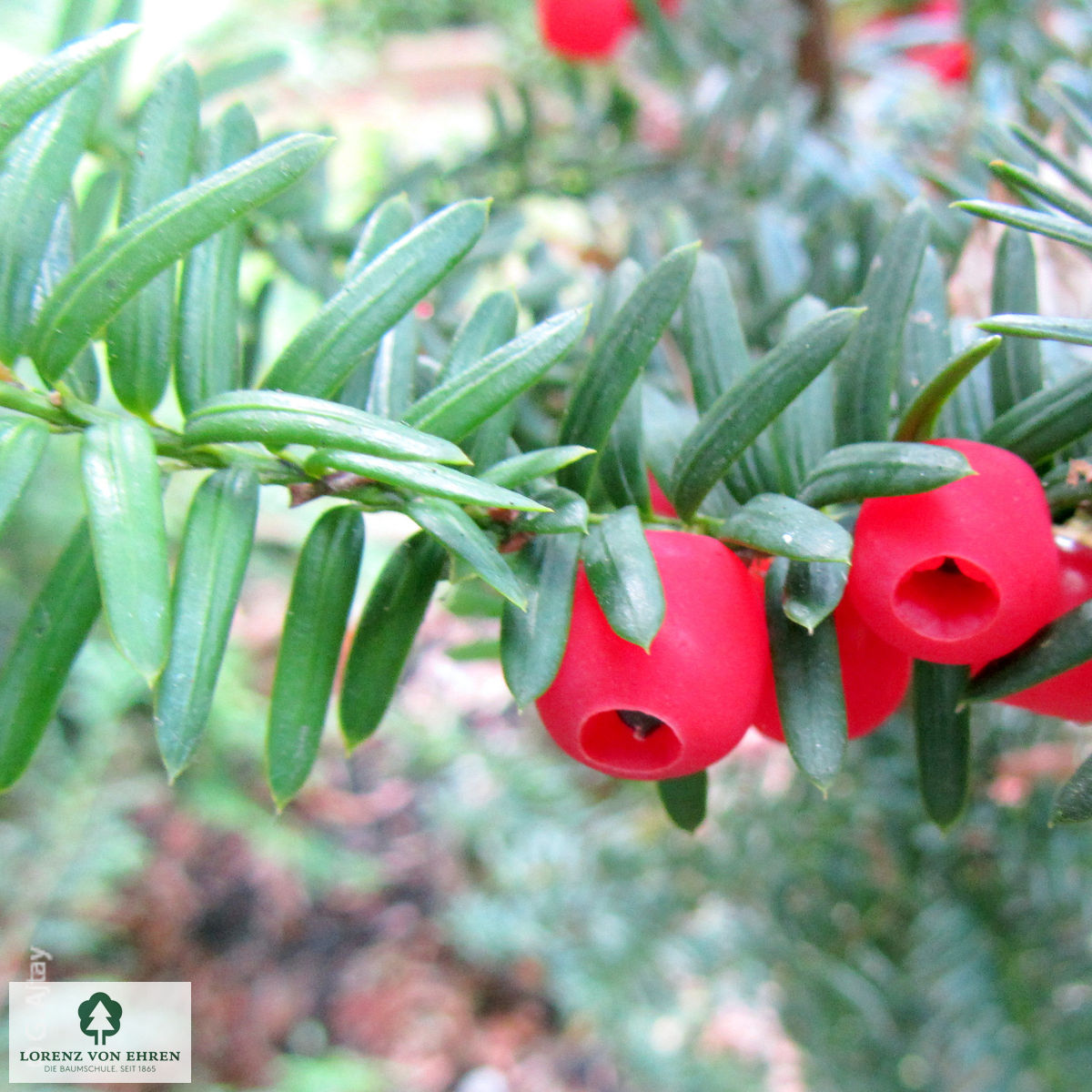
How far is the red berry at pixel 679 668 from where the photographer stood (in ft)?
1.08

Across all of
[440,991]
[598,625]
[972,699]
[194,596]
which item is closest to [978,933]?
[972,699]

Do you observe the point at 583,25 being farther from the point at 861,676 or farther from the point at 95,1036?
the point at 95,1036

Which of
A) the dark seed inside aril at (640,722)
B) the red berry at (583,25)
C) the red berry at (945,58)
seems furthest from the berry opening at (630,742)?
the red berry at (945,58)

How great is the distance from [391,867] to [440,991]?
0.77 feet

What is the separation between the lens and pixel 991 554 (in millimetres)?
321

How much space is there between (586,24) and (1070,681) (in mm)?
1092

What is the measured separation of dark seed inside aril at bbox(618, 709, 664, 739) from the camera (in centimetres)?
36

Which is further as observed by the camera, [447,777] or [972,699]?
[447,777]

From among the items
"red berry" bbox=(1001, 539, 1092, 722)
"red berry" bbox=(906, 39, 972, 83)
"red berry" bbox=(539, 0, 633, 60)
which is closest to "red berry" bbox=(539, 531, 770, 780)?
"red berry" bbox=(1001, 539, 1092, 722)

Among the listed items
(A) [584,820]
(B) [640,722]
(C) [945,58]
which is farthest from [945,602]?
(C) [945,58]

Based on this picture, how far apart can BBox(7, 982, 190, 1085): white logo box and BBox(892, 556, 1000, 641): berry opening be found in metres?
0.58

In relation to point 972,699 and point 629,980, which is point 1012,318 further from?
point 629,980

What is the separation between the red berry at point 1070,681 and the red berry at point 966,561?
0.03 m

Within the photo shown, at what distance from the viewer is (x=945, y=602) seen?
0.34 meters
